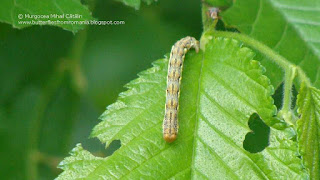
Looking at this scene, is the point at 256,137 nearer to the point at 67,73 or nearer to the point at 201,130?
the point at 201,130

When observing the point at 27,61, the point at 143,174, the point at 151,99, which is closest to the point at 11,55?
the point at 27,61

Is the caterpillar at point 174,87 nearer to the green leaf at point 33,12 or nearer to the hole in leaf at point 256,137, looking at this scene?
the hole in leaf at point 256,137

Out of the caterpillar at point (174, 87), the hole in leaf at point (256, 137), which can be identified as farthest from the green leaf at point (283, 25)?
the hole in leaf at point (256, 137)

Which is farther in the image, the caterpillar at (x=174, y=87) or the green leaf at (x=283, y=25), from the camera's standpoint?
the green leaf at (x=283, y=25)

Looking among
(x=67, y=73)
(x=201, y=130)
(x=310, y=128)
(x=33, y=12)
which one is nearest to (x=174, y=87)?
(x=201, y=130)

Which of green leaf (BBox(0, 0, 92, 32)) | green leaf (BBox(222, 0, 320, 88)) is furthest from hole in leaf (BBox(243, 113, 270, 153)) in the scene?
green leaf (BBox(0, 0, 92, 32))
